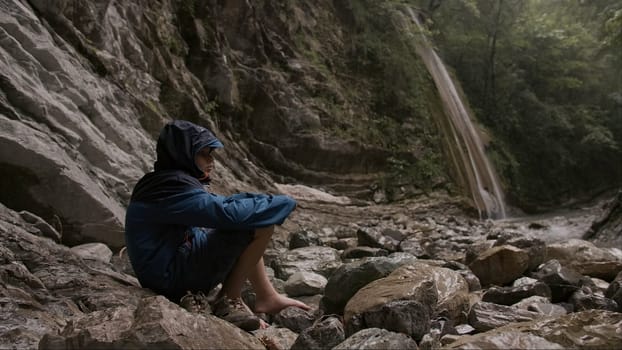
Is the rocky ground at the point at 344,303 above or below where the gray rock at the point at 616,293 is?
below

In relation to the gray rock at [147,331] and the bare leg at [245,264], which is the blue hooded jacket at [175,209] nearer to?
the bare leg at [245,264]

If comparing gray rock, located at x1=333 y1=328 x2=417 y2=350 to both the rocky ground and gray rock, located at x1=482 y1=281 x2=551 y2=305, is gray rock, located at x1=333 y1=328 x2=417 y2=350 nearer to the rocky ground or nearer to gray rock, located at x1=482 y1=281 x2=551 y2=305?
the rocky ground

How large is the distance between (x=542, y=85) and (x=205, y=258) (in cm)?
1969

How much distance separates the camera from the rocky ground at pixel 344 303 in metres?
1.53

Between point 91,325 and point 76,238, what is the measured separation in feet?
7.26

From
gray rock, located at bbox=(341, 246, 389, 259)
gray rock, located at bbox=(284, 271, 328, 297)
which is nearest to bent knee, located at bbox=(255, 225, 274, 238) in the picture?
gray rock, located at bbox=(284, 271, 328, 297)

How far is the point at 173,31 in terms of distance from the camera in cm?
904

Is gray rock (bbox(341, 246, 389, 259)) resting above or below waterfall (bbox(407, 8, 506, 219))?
below

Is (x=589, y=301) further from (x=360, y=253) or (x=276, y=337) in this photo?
(x=360, y=253)

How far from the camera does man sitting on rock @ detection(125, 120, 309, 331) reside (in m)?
2.25

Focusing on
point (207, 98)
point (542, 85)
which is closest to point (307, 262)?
point (207, 98)

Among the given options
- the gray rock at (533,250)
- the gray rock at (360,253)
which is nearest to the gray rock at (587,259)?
the gray rock at (533,250)

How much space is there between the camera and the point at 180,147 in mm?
2373

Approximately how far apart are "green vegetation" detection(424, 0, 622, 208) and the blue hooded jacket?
1615cm
